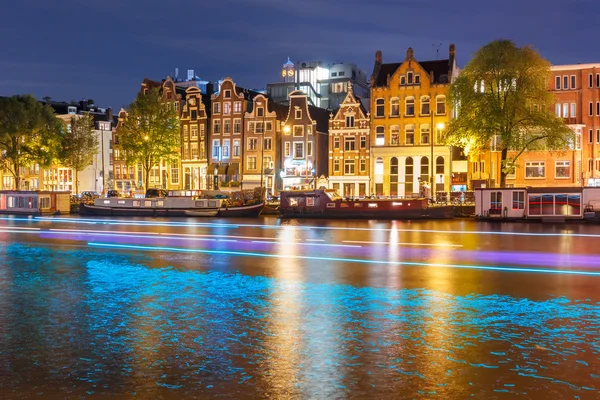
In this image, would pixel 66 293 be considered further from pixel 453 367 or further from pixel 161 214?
pixel 161 214

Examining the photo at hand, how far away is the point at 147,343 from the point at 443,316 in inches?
278

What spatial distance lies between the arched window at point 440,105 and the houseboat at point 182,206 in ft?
83.2

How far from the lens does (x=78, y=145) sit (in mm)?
102875

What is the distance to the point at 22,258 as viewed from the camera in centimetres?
3011

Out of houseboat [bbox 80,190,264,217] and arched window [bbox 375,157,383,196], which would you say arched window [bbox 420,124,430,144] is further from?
houseboat [bbox 80,190,264,217]

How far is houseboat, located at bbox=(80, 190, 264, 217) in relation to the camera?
7025cm

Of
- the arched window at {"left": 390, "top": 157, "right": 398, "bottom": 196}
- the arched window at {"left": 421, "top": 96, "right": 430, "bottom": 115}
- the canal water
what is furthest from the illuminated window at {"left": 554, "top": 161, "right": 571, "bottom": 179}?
the canal water

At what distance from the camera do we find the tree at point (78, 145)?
102m

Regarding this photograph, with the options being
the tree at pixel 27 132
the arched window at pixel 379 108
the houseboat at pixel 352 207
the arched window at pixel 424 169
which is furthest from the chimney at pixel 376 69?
the tree at pixel 27 132

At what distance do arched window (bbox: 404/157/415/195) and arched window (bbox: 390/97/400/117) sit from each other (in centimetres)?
599

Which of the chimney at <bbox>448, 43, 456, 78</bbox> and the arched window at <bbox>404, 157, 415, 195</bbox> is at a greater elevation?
the chimney at <bbox>448, 43, 456, 78</bbox>

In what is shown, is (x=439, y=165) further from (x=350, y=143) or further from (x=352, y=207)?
(x=352, y=207)

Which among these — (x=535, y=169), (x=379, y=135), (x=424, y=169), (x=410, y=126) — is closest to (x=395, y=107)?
(x=410, y=126)

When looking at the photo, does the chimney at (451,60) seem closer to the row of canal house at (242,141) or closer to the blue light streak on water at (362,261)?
the row of canal house at (242,141)
